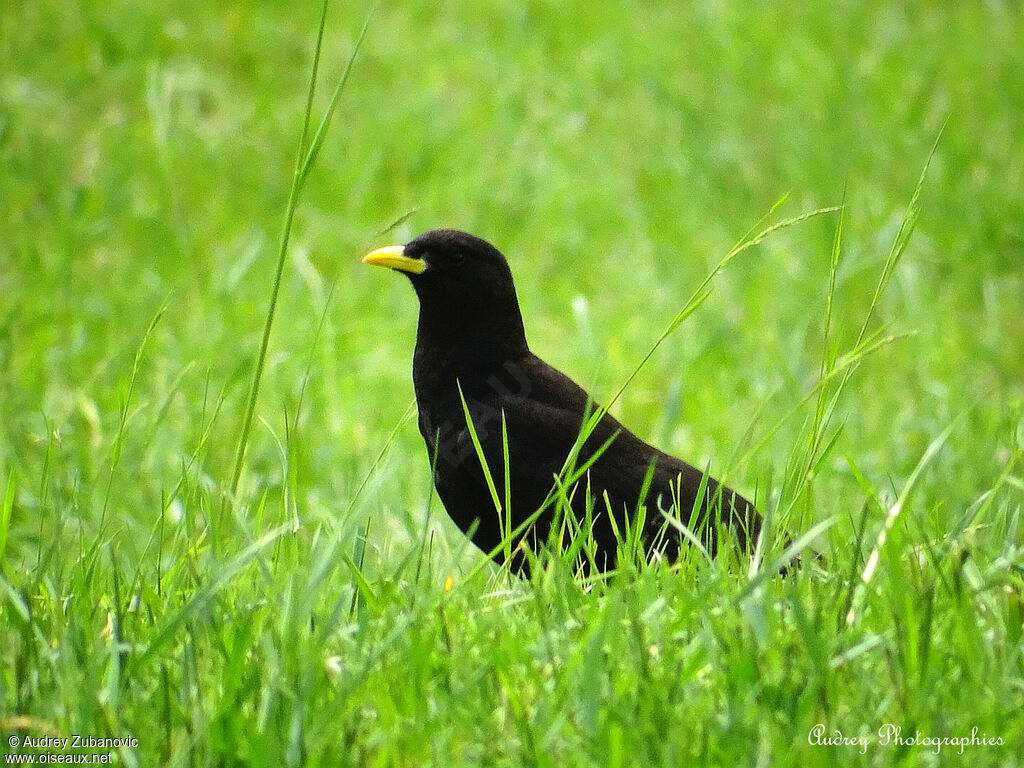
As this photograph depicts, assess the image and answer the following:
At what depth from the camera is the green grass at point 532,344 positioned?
1799mm

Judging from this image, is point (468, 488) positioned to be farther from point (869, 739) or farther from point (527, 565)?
point (869, 739)

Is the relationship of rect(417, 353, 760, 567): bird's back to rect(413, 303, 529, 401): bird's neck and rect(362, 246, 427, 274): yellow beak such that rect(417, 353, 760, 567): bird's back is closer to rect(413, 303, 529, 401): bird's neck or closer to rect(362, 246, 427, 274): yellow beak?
rect(413, 303, 529, 401): bird's neck

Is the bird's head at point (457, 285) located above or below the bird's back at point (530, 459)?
above

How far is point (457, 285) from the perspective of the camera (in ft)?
10.6

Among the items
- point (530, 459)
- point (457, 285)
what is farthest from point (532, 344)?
point (530, 459)

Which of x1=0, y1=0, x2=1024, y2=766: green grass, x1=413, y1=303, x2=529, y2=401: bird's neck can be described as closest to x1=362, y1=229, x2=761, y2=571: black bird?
x1=413, y1=303, x2=529, y2=401: bird's neck

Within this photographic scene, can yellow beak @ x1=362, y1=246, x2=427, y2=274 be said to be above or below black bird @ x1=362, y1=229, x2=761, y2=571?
above

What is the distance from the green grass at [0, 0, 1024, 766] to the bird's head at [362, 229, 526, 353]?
52 cm

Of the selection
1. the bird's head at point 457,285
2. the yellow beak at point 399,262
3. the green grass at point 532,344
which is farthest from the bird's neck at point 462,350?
the green grass at point 532,344

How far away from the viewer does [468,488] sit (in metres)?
2.96

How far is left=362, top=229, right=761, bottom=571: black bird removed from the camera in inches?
118

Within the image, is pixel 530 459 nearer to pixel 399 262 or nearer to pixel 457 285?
pixel 457 285

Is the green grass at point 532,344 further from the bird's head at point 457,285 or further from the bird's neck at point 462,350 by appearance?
the bird's head at point 457,285

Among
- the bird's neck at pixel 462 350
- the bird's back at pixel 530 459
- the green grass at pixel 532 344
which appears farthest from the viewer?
the bird's neck at pixel 462 350
